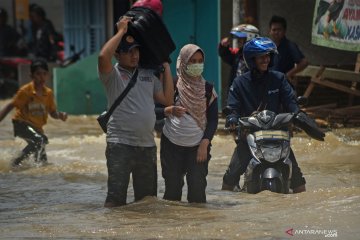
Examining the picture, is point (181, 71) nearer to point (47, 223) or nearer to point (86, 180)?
point (47, 223)

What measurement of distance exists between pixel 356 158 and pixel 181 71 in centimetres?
427

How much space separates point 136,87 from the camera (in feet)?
23.6

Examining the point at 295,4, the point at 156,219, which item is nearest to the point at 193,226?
the point at 156,219

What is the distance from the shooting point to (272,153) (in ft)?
25.3

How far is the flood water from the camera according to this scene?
267 inches

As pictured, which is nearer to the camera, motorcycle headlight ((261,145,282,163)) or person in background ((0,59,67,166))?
motorcycle headlight ((261,145,282,163))

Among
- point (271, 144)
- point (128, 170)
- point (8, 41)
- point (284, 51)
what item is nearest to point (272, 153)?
point (271, 144)

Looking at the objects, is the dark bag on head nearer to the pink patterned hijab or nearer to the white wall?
the pink patterned hijab

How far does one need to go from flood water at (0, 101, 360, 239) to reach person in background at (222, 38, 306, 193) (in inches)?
11.8

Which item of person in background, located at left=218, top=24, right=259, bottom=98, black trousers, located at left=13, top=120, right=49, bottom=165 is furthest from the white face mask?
black trousers, located at left=13, top=120, right=49, bottom=165

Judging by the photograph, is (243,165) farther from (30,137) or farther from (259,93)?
(30,137)

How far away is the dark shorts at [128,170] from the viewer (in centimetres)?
720

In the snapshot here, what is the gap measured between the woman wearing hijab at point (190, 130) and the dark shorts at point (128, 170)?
0.85 feet

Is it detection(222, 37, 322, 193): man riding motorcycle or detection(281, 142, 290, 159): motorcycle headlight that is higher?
detection(222, 37, 322, 193): man riding motorcycle
